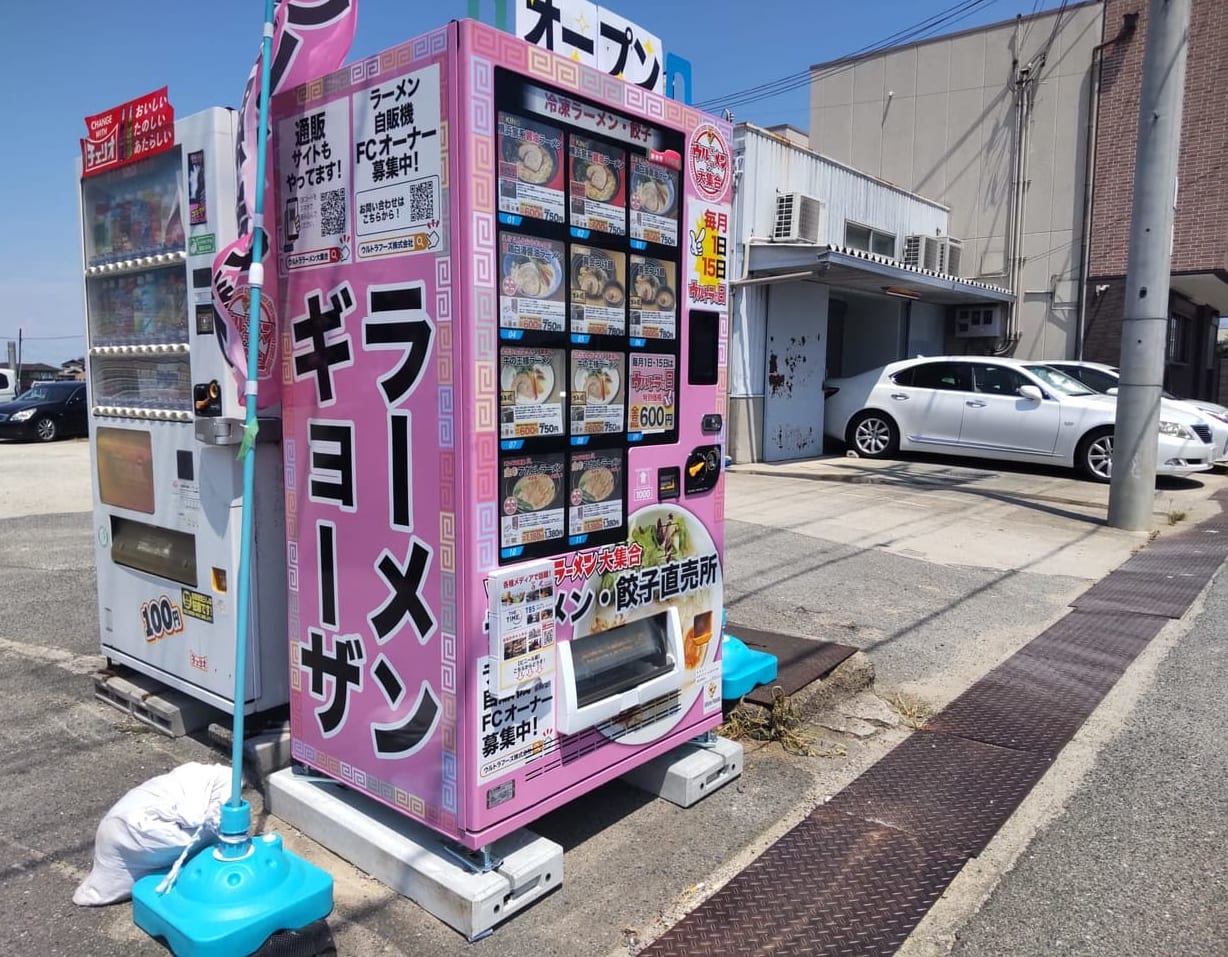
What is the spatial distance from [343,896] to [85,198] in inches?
127

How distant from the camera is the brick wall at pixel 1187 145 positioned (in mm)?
15648

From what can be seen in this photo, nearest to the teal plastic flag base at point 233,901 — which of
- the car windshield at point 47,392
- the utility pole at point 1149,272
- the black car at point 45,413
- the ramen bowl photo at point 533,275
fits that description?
the ramen bowl photo at point 533,275

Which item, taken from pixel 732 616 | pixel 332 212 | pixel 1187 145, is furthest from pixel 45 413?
pixel 1187 145

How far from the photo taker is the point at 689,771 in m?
3.43

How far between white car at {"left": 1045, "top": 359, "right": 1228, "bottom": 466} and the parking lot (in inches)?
52.4

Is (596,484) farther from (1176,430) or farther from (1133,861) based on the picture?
(1176,430)

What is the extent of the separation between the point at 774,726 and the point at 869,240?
13.6 meters

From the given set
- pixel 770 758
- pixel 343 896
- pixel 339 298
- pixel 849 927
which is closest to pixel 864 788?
pixel 770 758

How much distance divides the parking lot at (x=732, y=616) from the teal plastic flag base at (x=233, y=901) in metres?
0.17

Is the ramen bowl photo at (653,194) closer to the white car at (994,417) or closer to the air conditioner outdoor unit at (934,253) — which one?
the white car at (994,417)

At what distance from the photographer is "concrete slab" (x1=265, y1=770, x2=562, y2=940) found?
2621 millimetres

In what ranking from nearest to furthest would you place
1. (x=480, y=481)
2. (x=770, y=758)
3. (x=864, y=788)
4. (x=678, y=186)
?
(x=480, y=481)
(x=678, y=186)
(x=864, y=788)
(x=770, y=758)

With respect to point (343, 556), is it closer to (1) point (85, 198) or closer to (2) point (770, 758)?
(2) point (770, 758)

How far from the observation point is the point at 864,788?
358 centimetres
